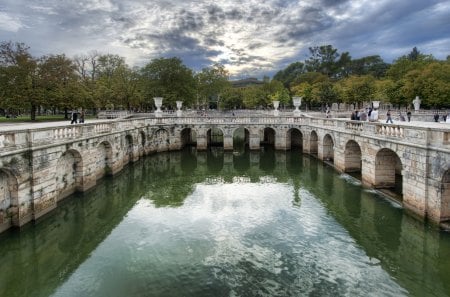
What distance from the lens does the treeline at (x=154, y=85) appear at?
139 ft

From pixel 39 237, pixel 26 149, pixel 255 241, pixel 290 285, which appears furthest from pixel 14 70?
pixel 290 285

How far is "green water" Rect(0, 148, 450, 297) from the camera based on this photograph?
485 inches

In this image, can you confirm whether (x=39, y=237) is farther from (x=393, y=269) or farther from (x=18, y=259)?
(x=393, y=269)

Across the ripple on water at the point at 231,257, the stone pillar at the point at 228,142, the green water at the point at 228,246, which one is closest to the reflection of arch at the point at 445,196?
the green water at the point at 228,246

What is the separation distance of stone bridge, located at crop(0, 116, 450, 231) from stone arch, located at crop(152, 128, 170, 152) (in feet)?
15.1

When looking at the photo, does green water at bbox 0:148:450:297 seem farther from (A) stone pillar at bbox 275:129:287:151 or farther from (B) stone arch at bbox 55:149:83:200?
(A) stone pillar at bbox 275:129:287:151

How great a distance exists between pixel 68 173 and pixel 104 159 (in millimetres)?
6671

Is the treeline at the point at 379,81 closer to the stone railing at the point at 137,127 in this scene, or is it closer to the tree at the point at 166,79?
the stone railing at the point at 137,127

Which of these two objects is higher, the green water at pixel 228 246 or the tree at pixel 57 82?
the tree at pixel 57 82

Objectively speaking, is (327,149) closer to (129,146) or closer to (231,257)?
(129,146)

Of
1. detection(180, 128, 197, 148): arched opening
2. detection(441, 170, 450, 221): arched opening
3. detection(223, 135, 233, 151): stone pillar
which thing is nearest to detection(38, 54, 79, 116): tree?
detection(180, 128, 197, 148): arched opening

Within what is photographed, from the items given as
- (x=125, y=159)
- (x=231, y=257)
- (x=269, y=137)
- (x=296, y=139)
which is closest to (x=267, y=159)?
(x=296, y=139)

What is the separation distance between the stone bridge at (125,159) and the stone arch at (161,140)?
461 cm

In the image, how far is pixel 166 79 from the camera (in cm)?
6644
